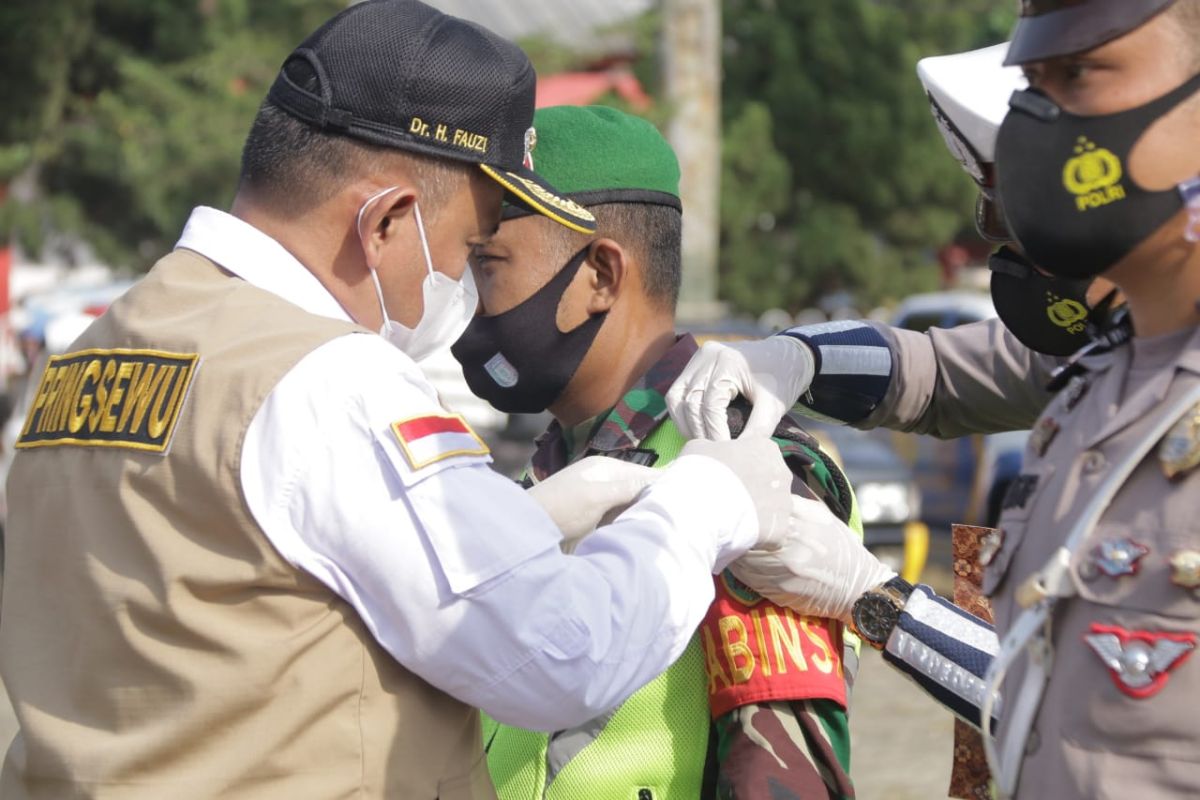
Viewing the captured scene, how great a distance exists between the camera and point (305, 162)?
2.21 meters

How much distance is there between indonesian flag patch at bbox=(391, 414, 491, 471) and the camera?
1938 mm

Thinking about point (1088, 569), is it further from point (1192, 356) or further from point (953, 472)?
point (953, 472)

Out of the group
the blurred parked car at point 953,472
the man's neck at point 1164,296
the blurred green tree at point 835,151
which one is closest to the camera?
the man's neck at point 1164,296

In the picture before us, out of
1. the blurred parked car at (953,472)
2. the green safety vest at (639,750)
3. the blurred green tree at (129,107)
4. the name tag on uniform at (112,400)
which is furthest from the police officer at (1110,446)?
the blurred green tree at (129,107)

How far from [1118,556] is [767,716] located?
0.82 m

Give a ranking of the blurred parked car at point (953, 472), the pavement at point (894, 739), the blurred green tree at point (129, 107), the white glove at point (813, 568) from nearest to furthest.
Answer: the white glove at point (813, 568) → the pavement at point (894, 739) → the blurred parked car at point (953, 472) → the blurred green tree at point (129, 107)

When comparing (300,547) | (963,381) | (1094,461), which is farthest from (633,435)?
(1094,461)

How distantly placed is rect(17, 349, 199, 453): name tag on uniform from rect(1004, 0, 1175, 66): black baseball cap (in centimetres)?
108

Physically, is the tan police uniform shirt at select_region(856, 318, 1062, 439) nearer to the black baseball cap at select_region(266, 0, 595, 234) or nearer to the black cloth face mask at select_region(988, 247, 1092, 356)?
the black cloth face mask at select_region(988, 247, 1092, 356)

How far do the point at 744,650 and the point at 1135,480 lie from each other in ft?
2.77

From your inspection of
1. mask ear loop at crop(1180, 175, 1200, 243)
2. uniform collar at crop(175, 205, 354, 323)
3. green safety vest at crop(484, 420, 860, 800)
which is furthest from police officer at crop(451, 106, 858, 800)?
mask ear loop at crop(1180, 175, 1200, 243)

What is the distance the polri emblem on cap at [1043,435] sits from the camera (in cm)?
186

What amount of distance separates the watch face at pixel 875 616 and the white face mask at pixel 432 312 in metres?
0.81

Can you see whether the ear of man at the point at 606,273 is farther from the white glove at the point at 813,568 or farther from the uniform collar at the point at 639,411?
the white glove at the point at 813,568
